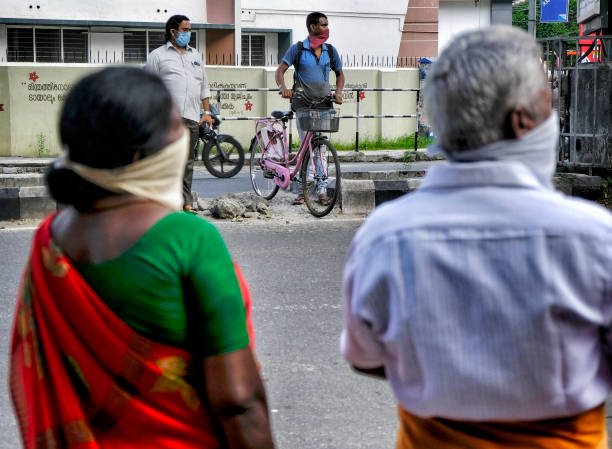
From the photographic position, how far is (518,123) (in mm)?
1762

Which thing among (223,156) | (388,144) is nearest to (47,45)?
(388,144)

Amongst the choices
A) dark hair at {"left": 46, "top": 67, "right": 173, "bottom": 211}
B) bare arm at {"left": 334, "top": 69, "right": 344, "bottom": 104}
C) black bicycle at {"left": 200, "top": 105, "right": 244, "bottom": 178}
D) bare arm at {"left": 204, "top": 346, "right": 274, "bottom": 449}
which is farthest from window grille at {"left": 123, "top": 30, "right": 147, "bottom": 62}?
bare arm at {"left": 204, "top": 346, "right": 274, "bottom": 449}

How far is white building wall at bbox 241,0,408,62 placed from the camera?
2638 centimetres

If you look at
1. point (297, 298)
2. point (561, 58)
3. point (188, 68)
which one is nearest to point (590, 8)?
point (561, 58)

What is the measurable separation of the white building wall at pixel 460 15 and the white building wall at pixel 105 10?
16922 millimetres

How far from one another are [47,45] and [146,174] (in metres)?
25.0

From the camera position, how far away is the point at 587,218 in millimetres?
1698

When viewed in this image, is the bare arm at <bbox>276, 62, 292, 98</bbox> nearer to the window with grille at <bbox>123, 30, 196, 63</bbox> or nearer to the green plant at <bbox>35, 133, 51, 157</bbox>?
the green plant at <bbox>35, 133, 51, 157</bbox>

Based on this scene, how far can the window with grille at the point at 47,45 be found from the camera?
82.3 feet

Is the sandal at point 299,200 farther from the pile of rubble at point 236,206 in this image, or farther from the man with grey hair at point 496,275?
the man with grey hair at point 496,275

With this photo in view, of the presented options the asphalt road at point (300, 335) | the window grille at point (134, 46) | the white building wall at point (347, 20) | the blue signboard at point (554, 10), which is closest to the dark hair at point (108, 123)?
the asphalt road at point (300, 335)

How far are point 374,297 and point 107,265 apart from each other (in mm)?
518

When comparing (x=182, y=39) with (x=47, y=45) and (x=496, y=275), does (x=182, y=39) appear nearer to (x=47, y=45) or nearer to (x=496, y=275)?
(x=496, y=275)

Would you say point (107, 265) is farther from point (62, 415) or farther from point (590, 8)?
point (590, 8)
